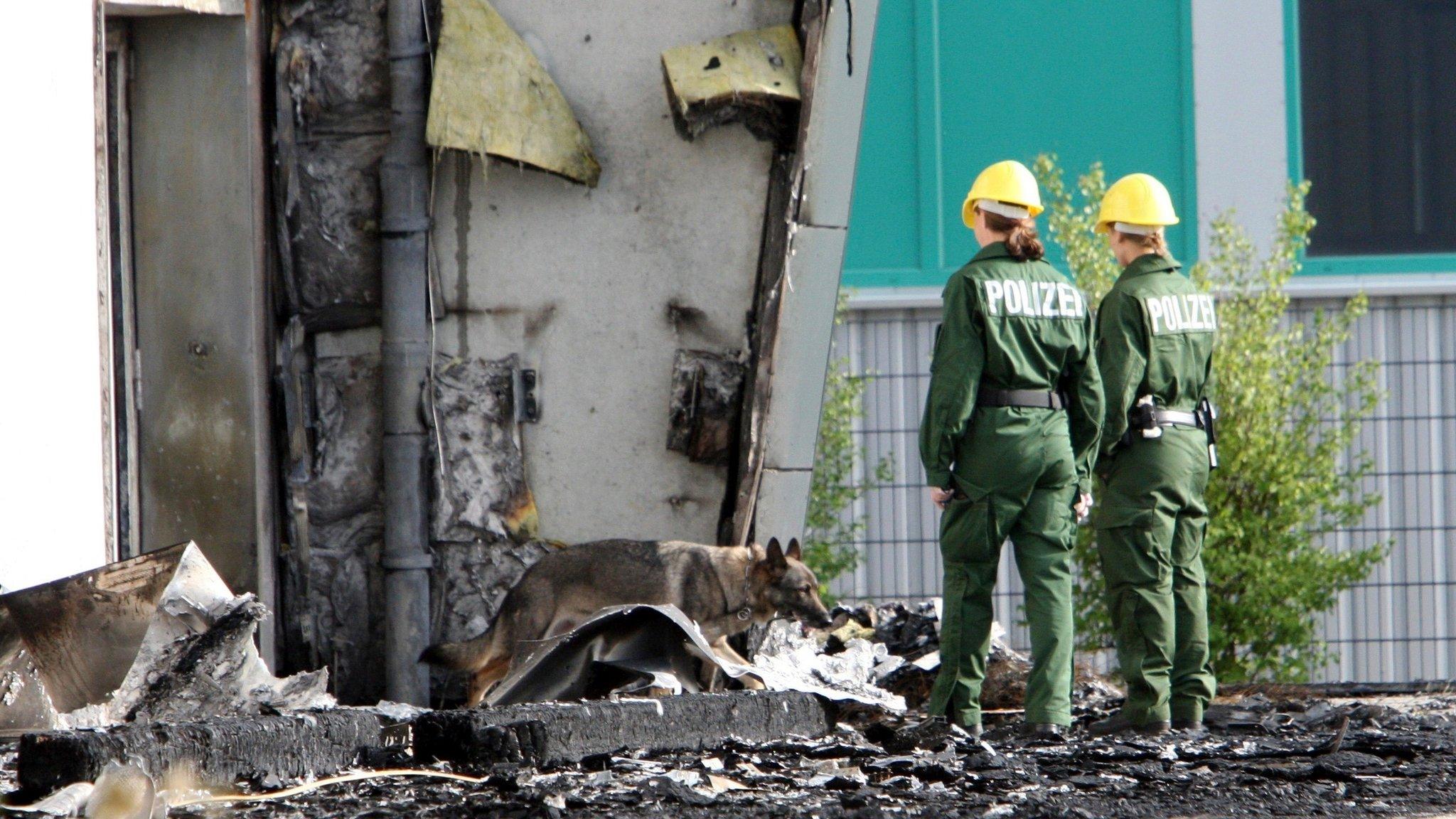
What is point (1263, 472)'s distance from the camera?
8.37 metres

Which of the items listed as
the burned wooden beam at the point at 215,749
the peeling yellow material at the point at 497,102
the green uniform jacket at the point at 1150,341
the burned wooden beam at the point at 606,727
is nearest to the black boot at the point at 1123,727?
the green uniform jacket at the point at 1150,341

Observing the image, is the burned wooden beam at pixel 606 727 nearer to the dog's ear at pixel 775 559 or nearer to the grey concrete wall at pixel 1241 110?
the dog's ear at pixel 775 559

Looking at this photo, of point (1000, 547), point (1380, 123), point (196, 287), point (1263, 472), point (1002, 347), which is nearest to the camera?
point (1002, 347)

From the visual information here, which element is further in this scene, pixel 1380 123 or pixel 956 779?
pixel 1380 123

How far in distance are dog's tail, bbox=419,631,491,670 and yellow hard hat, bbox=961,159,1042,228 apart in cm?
247

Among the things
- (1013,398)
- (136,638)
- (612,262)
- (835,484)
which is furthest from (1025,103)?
(136,638)

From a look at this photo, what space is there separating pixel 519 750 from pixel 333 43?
130 inches

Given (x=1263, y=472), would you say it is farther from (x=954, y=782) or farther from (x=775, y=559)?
(x=954, y=782)

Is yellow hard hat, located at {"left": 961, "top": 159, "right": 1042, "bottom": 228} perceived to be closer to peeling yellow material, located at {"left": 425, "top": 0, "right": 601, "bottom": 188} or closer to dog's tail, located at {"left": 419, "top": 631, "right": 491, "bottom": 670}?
peeling yellow material, located at {"left": 425, "top": 0, "right": 601, "bottom": 188}

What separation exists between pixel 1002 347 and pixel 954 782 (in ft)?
5.22

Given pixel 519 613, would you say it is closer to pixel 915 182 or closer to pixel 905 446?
pixel 905 446

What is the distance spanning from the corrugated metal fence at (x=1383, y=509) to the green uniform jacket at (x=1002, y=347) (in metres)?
4.29

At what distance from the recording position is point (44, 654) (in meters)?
4.76

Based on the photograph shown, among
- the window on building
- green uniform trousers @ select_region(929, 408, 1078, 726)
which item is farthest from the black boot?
the window on building
